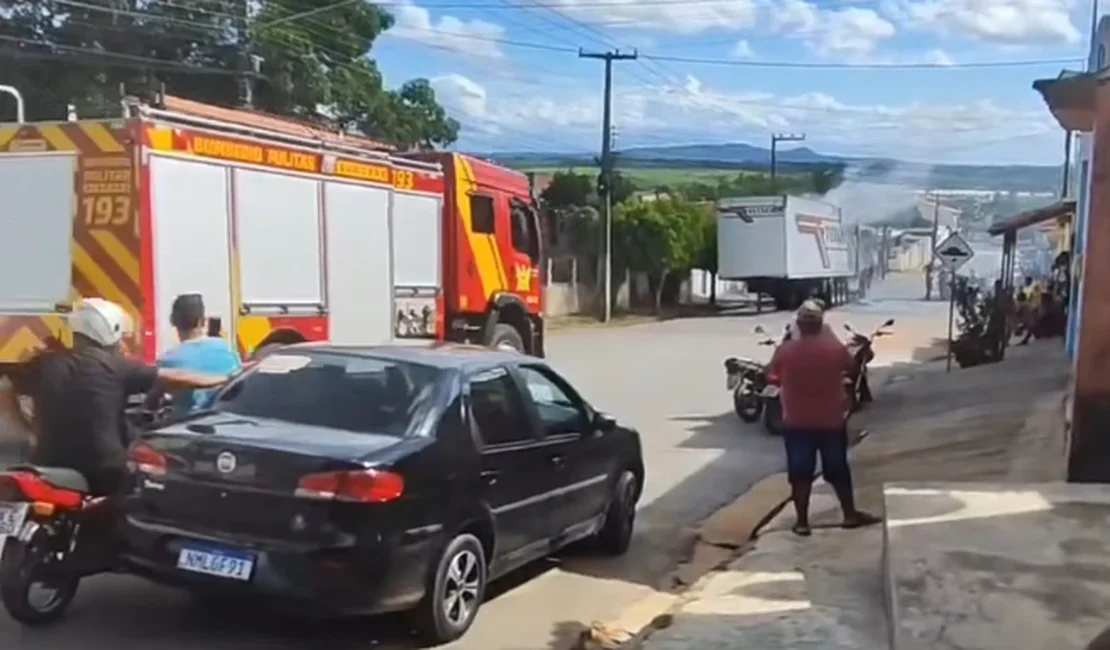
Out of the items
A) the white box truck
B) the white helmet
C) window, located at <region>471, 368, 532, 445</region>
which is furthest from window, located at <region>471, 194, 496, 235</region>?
the white box truck

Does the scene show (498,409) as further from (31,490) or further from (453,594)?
(31,490)

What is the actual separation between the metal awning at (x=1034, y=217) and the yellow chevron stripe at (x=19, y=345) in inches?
Result: 741

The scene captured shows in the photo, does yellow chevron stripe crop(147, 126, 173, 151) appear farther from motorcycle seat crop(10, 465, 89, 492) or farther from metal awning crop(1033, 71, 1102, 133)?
metal awning crop(1033, 71, 1102, 133)

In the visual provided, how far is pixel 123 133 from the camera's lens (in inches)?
440

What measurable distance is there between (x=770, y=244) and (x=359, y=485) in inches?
1782

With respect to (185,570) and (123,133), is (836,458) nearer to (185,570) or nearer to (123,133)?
(185,570)

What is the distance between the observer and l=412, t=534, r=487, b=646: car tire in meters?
6.60

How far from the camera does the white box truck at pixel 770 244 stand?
50.3m

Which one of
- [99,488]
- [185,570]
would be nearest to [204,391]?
[99,488]

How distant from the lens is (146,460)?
258 inches

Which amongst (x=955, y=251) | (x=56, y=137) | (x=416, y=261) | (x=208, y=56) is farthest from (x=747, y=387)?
(x=208, y=56)

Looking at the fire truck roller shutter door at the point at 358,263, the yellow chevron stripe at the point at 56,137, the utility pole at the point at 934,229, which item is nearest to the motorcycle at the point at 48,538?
the yellow chevron stripe at the point at 56,137

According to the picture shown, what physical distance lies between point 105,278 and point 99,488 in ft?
15.6

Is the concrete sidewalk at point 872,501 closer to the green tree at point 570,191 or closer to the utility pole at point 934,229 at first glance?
the green tree at point 570,191
